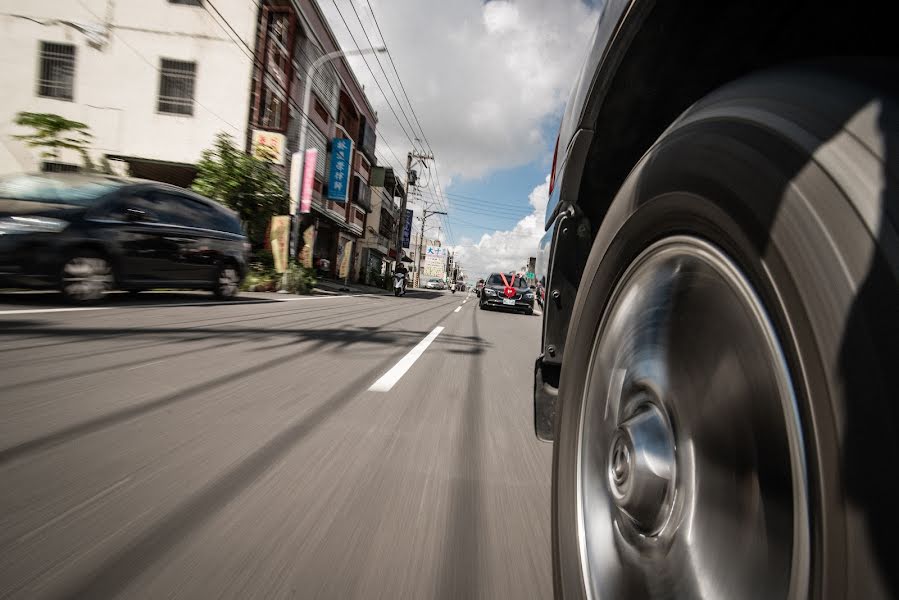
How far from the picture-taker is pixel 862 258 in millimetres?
593

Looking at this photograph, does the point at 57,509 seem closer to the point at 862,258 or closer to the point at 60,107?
the point at 862,258

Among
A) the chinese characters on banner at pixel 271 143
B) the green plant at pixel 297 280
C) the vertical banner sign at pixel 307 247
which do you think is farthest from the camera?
the vertical banner sign at pixel 307 247

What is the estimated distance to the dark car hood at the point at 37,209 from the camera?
5.45 meters

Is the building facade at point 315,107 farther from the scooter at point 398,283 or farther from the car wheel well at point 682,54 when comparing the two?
the car wheel well at point 682,54

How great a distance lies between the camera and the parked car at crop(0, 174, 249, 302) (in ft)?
18.0

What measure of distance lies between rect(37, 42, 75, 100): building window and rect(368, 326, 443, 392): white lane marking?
19.4 metres

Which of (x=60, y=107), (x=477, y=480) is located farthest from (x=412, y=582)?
(x=60, y=107)

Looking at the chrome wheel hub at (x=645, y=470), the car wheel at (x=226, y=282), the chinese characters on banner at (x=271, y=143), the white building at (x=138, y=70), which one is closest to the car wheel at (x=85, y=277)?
the car wheel at (x=226, y=282)

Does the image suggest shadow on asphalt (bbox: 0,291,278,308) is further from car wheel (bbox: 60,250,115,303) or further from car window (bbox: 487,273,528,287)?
car window (bbox: 487,273,528,287)

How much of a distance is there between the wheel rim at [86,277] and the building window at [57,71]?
1638cm

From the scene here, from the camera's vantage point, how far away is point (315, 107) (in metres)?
23.9

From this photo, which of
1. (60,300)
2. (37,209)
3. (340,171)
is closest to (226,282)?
(60,300)

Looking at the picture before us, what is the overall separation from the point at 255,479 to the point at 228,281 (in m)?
7.83

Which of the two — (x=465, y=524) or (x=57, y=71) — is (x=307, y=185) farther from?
(x=465, y=524)
